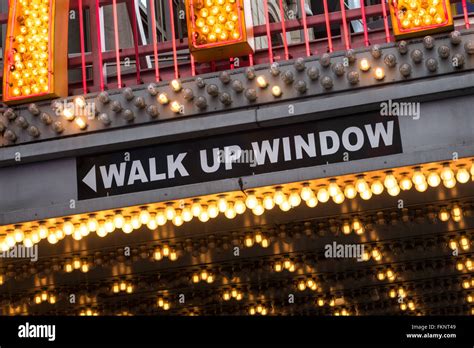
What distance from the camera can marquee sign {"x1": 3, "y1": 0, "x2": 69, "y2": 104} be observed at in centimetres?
1180

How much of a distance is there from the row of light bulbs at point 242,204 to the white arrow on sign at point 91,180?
0.37 metres

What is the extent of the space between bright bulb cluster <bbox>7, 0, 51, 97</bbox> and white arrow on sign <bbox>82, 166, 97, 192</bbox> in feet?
4.23

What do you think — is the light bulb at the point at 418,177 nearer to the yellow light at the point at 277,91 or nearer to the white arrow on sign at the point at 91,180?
the yellow light at the point at 277,91

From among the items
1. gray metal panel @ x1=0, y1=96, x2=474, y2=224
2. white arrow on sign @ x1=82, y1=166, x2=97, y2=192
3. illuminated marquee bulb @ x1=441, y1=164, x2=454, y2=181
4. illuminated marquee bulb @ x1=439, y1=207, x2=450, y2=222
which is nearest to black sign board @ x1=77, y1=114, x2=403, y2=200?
white arrow on sign @ x1=82, y1=166, x2=97, y2=192

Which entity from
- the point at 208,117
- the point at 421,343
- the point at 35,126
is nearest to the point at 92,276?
the point at 35,126

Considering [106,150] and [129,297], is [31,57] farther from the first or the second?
[129,297]

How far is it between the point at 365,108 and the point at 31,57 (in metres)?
4.37

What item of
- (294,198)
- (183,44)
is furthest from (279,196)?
(183,44)

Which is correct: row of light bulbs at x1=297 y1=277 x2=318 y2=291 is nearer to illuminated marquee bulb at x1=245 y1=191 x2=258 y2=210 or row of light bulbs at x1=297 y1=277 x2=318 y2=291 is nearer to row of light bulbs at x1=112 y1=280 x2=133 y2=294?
row of light bulbs at x1=112 y1=280 x2=133 y2=294

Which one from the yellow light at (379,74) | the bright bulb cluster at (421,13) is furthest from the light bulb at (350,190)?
the bright bulb cluster at (421,13)

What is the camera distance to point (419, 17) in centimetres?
1080

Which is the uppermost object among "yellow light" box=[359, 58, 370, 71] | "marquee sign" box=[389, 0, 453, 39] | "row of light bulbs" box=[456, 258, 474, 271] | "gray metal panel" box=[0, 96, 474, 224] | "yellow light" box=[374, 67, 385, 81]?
"marquee sign" box=[389, 0, 453, 39]

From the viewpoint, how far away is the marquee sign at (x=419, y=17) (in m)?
10.7

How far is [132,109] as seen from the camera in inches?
448
